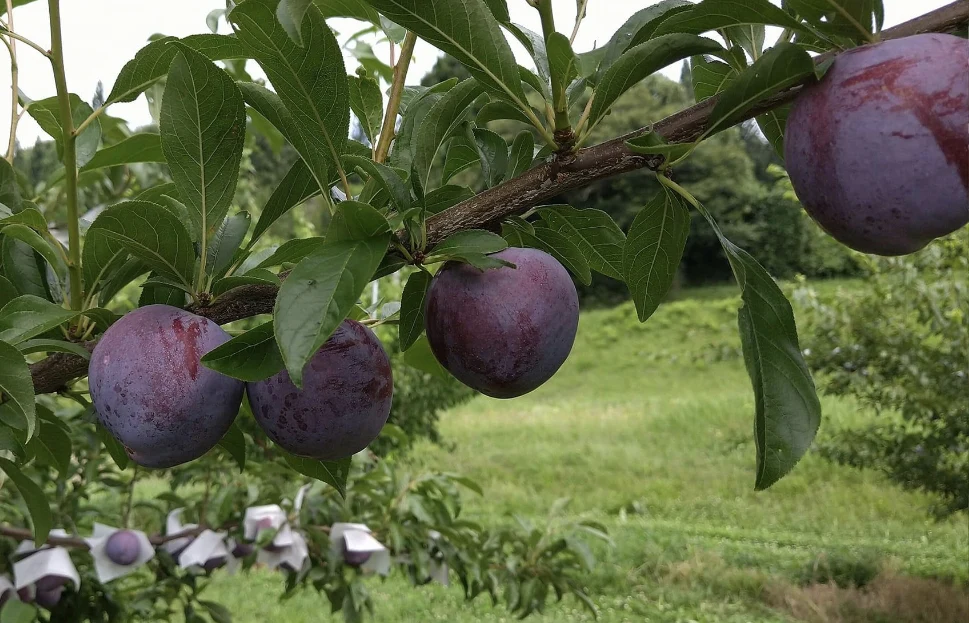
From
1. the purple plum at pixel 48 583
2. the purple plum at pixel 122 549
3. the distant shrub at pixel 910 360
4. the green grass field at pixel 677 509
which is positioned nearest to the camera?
the purple plum at pixel 48 583

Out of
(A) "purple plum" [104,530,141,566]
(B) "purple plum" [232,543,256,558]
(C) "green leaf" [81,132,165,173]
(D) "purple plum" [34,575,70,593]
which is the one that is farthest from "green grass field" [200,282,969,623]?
(C) "green leaf" [81,132,165,173]

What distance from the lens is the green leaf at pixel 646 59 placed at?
389mm

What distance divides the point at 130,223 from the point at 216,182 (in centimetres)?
6

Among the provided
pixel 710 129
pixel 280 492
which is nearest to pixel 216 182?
pixel 710 129

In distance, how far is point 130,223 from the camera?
45 cm

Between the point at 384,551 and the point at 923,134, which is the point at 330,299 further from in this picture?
the point at 384,551

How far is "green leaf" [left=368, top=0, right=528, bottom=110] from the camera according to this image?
383 millimetres

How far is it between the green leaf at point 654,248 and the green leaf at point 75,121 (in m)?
0.51

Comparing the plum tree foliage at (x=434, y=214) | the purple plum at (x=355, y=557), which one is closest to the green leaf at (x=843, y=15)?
the plum tree foliage at (x=434, y=214)

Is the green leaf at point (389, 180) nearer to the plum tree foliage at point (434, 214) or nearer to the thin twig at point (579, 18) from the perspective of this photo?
the plum tree foliage at point (434, 214)

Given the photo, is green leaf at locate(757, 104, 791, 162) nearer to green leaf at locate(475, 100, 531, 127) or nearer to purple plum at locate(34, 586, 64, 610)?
green leaf at locate(475, 100, 531, 127)

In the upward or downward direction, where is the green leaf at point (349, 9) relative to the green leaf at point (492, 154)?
upward

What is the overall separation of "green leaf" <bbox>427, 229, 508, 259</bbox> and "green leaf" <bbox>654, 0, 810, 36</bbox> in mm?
143

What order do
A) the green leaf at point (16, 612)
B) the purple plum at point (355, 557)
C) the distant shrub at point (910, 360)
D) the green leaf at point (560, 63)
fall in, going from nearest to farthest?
the green leaf at point (560, 63) → the green leaf at point (16, 612) → the purple plum at point (355, 557) → the distant shrub at point (910, 360)
